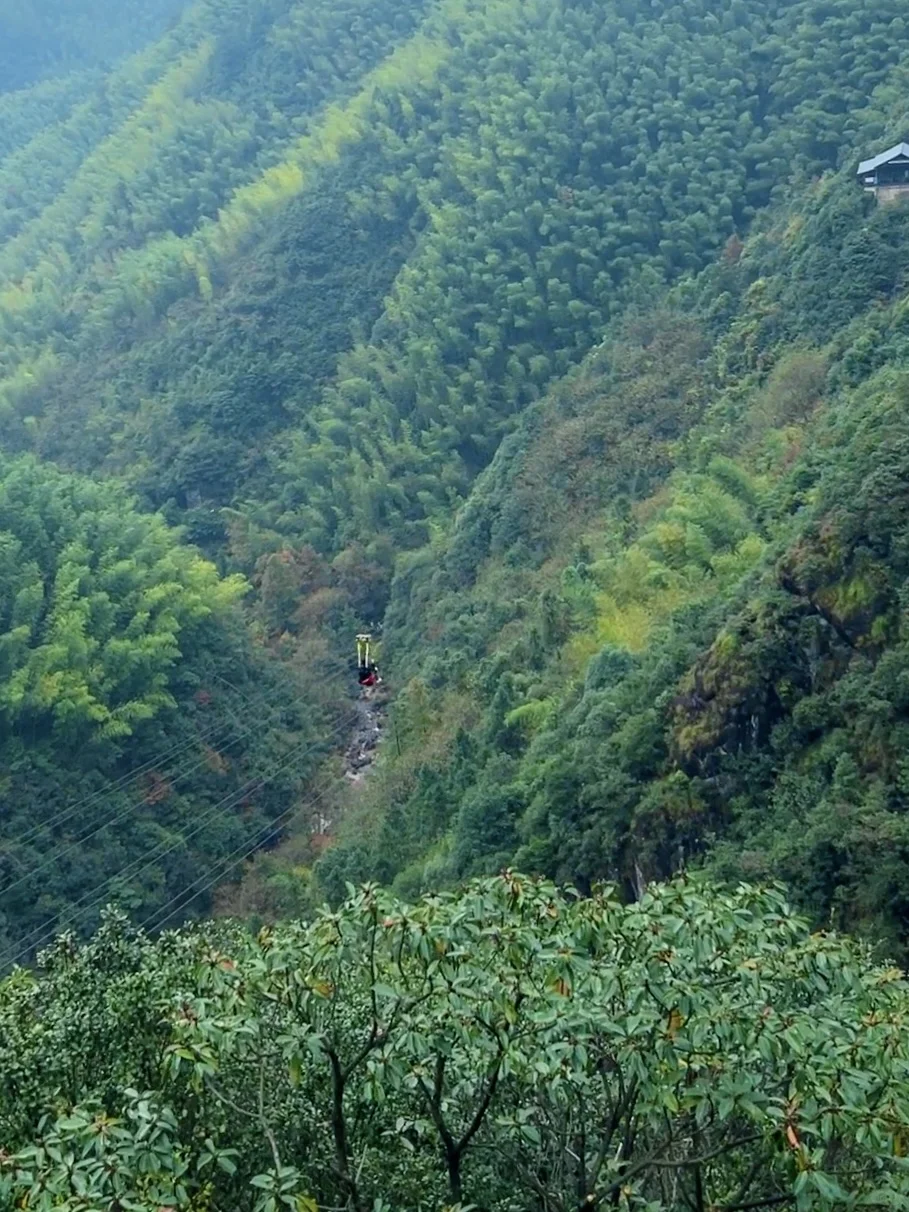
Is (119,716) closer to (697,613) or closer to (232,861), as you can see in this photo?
(232,861)

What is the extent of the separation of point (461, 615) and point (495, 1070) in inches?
922

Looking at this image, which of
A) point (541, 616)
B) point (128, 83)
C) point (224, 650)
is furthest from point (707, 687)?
point (128, 83)

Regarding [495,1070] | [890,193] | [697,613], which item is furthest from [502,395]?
[495,1070]

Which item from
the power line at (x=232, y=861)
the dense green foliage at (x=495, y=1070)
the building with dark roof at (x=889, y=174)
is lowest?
the power line at (x=232, y=861)

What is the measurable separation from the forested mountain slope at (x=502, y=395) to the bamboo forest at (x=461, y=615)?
4.4 inches

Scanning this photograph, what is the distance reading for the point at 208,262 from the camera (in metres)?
46.6

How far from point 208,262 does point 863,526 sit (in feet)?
116

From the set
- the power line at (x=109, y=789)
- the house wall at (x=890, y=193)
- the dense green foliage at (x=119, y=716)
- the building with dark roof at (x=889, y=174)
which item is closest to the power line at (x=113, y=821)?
the dense green foliage at (x=119, y=716)

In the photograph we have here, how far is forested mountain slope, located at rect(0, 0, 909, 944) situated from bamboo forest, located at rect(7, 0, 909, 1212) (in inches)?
4.4

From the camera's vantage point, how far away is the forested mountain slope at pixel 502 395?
16047mm

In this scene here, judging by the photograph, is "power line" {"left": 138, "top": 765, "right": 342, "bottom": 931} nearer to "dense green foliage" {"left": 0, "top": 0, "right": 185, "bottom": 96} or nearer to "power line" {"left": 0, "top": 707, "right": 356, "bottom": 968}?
"power line" {"left": 0, "top": 707, "right": 356, "bottom": 968}

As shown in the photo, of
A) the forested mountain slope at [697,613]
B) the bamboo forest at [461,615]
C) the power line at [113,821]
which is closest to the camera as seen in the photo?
the bamboo forest at [461,615]

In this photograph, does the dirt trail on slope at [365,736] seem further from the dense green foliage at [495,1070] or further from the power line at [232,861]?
the dense green foliage at [495,1070]

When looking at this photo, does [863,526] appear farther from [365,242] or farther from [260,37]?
[260,37]
